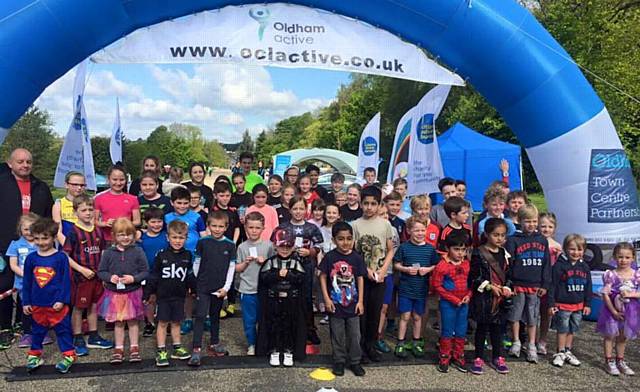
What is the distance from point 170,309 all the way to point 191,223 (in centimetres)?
99

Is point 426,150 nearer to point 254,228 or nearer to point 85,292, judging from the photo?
point 254,228

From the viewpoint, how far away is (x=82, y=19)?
16.6ft

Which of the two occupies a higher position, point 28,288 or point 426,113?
point 426,113

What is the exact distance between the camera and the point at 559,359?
4.50 metres

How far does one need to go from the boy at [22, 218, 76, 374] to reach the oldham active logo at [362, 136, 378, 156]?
25.4ft

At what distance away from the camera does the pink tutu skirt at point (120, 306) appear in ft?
13.6

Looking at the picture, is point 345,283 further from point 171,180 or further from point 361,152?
point 361,152

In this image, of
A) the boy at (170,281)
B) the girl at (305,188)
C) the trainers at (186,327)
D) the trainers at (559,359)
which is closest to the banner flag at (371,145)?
the girl at (305,188)

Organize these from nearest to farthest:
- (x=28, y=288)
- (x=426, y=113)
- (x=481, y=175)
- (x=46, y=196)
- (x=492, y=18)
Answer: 1. (x=28, y=288)
2. (x=46, y=196)
3. (x=492, y=18)
4. (x=426, y=113)
5. (x=481, y=175)

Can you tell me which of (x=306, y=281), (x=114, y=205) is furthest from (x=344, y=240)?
(x=114, y=205)

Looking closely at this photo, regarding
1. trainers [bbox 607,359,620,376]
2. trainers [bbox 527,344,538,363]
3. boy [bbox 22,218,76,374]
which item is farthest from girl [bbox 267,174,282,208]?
trainers [bbox 607,359,620,376]

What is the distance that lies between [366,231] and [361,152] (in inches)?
264

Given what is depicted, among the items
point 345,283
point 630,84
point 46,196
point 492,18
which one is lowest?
point 345,283

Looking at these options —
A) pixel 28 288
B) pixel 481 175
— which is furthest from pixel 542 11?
pixel 28 288
